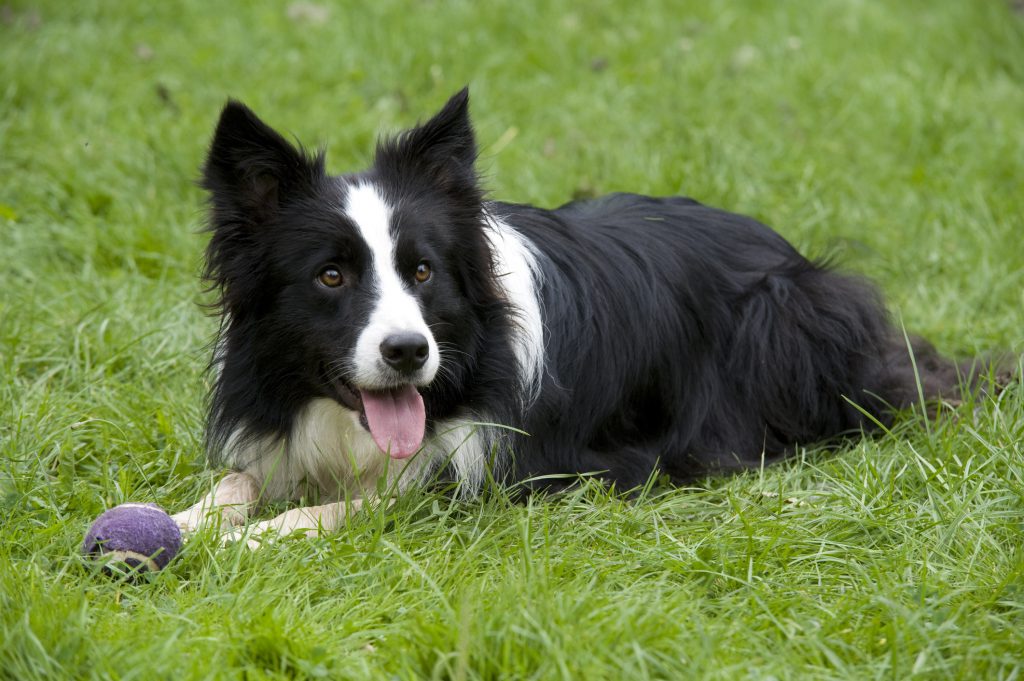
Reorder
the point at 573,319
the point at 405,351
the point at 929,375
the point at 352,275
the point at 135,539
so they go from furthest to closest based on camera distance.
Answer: the point at 929,375, the point at 573,319, the point at 352,275, the point at 405,351, the point at 135,539

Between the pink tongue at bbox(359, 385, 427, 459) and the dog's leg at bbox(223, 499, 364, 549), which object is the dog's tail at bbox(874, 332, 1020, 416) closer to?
the pink tongue at bbox(359, 385, 427, 459)


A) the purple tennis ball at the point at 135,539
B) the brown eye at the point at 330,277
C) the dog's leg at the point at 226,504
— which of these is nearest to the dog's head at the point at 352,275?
the brown eye at the point at 330,277

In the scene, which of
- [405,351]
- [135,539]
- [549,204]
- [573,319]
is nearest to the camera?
[135,539]

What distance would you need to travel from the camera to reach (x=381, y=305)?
3244mm

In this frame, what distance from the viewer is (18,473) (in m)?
3.58

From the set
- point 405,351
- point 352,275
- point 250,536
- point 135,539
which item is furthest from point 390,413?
point 135,539

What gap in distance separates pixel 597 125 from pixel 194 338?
3185 mm

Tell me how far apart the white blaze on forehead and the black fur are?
39 mm

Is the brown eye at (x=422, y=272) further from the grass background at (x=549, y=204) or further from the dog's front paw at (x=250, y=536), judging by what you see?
the dog's front paw at (x=250, y=536)

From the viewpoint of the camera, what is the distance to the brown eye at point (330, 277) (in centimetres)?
333

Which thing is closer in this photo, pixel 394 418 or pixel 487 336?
pixel 394 418

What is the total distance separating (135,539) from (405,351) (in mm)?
893

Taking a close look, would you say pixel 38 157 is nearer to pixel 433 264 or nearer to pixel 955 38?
pixel 433 264

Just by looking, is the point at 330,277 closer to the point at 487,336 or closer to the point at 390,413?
the point at 390,413
